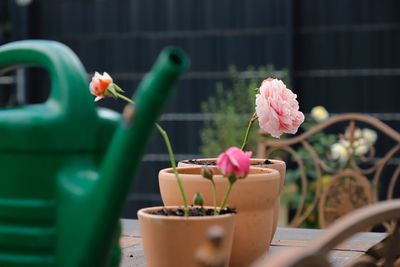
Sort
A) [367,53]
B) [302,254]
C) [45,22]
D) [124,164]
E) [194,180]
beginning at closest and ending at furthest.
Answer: [302,254], [124,164], [194,180], [367,53], [45,22]

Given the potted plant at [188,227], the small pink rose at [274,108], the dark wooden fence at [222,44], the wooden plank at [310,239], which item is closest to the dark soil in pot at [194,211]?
the potted plant at [188,227]

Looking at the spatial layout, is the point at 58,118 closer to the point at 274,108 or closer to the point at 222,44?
the point at 274,108

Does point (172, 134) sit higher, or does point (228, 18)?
point (228, 18)

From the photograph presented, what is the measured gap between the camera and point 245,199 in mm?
1124

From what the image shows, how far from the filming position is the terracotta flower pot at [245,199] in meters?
1.12

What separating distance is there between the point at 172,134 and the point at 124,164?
3.77 meters

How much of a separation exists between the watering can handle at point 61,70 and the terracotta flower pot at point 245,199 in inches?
11.4

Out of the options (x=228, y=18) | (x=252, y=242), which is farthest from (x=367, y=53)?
(x=252, y=242)

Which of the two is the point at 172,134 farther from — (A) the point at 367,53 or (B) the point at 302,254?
(B) the point at 302,254

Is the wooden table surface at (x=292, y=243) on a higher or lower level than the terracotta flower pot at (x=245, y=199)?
lower

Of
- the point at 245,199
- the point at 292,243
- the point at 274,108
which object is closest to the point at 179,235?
the point at 245,199

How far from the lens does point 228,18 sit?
177 inches

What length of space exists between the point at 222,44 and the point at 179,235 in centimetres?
354

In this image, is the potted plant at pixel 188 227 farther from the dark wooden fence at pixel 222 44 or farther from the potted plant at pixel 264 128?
the dark wooden fence at pixel 222 44
